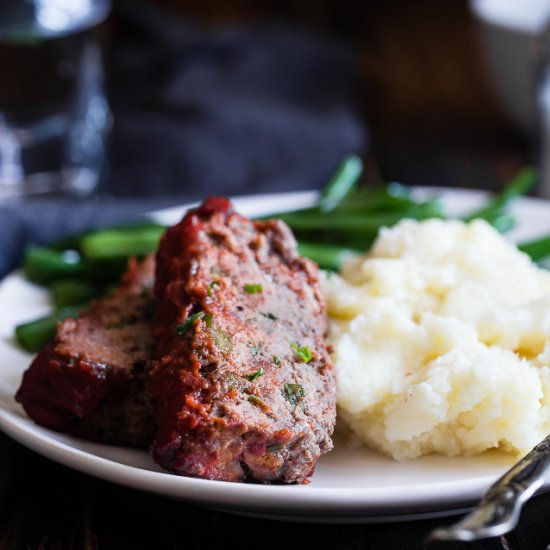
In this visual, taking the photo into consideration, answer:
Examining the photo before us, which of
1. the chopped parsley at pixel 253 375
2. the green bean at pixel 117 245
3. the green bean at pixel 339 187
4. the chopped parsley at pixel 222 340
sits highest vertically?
the chopped parsley at pixel 222 340

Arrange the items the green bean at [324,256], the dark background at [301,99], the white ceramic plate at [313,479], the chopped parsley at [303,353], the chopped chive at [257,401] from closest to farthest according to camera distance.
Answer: the white ceramic plate at [313,479] → the chopped chive at [257,401] → the chopped parsley at [303,353] → the green bean at [324,256] → the dark background at [301,99]

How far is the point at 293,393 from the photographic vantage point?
3.28m

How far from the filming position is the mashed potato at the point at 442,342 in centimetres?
339

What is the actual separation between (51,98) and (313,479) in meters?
5.12

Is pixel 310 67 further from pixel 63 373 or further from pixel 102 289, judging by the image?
pixel 63 373

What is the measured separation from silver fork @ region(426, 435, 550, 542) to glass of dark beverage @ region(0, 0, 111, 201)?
5.38 meters

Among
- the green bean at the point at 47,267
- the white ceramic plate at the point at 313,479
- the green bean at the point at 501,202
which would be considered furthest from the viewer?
the green bean at the point at 501,202

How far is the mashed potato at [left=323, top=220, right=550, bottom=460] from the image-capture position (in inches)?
134

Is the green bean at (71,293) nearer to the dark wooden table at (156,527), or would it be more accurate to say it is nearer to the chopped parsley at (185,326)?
the dark wooden table at (156,527)

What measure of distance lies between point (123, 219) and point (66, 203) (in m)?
0.37

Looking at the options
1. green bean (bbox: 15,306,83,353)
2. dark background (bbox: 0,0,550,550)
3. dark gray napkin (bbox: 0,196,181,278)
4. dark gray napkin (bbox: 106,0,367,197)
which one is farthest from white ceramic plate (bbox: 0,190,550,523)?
dark gray napkin (bbox: 106,0,367,197)

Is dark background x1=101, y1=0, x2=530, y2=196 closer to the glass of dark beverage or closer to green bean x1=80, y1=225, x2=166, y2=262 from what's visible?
the glass of dark beverage

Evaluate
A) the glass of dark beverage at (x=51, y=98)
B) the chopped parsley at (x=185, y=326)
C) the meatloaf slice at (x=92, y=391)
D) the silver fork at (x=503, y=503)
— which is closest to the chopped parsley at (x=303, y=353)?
the chopped parsley at (x=185, y=326)

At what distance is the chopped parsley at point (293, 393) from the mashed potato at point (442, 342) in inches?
12.0
